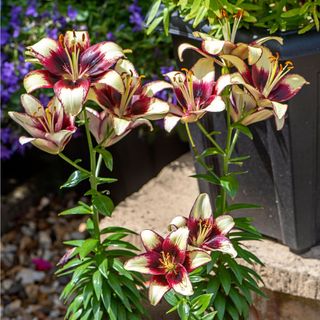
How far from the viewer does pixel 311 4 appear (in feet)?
4.99

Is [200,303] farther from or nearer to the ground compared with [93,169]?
nearer to the ground

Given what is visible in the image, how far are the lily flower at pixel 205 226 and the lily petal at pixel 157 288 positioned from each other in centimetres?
8

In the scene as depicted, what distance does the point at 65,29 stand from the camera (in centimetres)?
236

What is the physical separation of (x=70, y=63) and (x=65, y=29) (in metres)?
1.06

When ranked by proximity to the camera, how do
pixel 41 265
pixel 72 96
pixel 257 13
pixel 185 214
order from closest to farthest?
1. pixel 72 96
2. pixel 257 13
3. pixel 185 214
4. pixel 41 265

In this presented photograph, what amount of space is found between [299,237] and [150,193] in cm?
46

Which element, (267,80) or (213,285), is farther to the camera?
(213,285)

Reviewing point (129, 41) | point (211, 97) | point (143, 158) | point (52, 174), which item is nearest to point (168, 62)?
point (129, 41)

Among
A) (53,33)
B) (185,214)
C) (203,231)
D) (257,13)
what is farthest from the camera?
(53,33)

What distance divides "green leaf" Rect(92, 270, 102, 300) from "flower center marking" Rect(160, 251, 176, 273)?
15 centimetres

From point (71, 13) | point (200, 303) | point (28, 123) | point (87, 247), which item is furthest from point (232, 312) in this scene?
point (71, 13)

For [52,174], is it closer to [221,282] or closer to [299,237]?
[299,237]

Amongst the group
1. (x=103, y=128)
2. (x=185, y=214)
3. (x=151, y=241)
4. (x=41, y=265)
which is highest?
(x=103, y=128)

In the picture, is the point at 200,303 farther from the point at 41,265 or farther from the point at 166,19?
the point at 41,265
